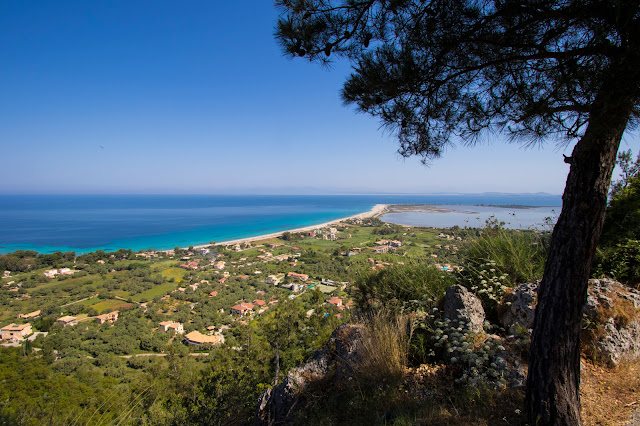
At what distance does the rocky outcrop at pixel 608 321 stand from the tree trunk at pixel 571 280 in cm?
79

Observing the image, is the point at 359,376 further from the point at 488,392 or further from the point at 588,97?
the point at 588,97

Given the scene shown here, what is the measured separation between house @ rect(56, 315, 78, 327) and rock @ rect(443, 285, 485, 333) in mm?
22958

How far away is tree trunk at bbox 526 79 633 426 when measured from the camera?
179 cm

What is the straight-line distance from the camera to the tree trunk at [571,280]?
1789 mm

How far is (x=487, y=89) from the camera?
7.95 feet

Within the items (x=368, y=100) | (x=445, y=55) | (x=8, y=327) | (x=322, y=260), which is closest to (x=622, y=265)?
(x=445, y=55)

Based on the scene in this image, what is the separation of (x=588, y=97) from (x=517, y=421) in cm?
236

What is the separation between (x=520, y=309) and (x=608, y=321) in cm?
71

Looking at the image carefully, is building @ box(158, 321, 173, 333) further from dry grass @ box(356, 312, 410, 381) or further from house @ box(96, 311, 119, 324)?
dry grass @ box(356, 312, 410, 381)

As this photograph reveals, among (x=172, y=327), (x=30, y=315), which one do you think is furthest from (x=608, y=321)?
(x=30, y=315)

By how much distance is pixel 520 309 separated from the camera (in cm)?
286

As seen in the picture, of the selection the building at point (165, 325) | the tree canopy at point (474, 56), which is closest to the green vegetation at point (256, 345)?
the building at point (165, 325)

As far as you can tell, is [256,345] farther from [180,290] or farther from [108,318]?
[180,290]

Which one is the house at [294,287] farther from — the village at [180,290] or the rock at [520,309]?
the rock at [520,309]
